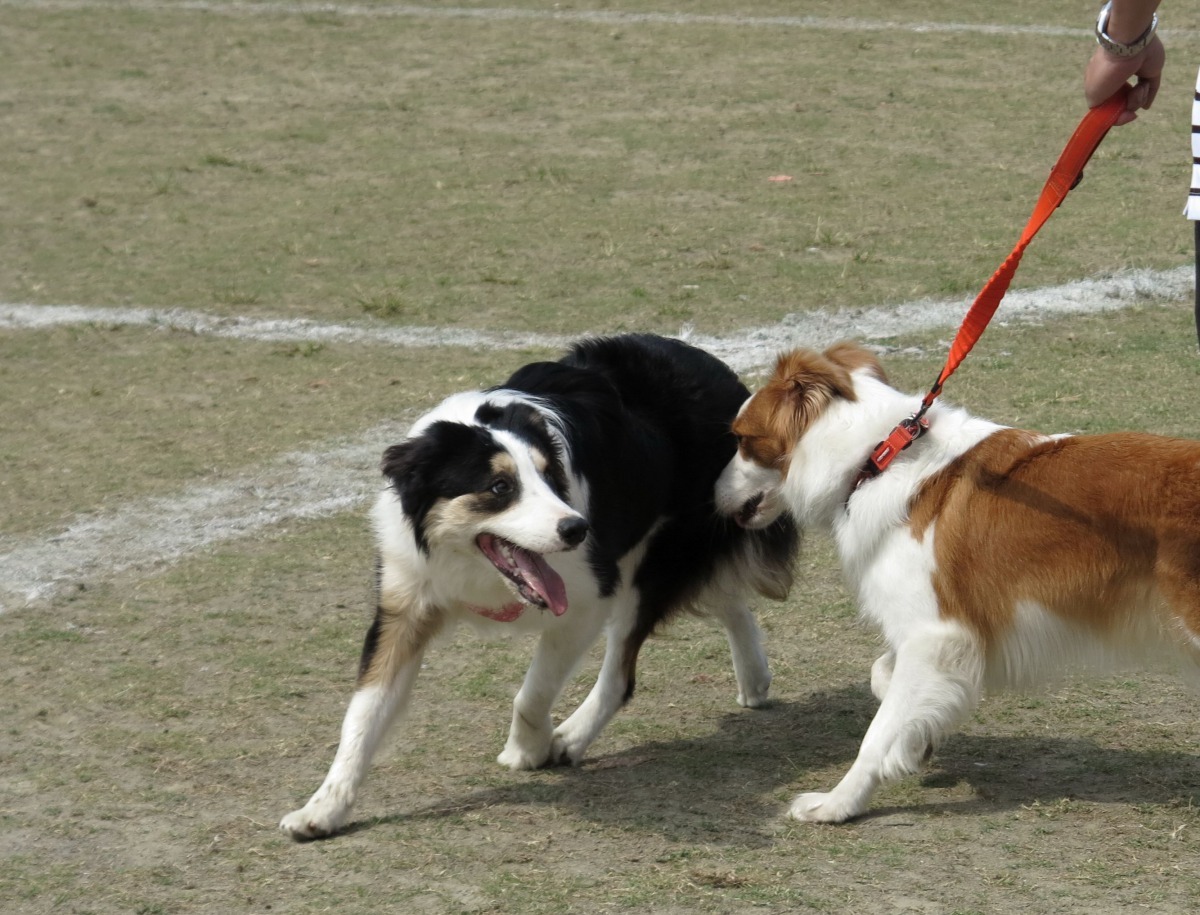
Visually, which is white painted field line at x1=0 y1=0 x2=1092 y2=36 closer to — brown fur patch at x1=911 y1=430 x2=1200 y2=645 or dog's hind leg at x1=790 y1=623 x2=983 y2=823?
brown fur patch at x1=911 y1=430 x2=1200 y2=645

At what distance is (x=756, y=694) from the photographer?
5031 mm

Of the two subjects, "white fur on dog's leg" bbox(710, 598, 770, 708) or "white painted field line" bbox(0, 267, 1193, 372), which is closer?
"white fur on dog's leg" bbox(710, 598, 770, 708)

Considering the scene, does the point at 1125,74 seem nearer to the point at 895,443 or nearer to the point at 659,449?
A: the point at 895,443

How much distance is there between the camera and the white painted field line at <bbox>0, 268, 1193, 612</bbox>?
6090 mm

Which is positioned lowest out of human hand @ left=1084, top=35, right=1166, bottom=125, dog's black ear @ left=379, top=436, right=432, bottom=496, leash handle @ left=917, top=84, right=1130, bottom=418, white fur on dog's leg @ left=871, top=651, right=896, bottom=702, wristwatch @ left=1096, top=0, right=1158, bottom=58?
white fur on dog's leg @ left=871, top=651, right=896, bottom=702

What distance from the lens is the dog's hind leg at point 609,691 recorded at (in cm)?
464

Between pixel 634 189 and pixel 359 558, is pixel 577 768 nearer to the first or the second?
pixel 359 558

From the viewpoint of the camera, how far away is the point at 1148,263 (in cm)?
938

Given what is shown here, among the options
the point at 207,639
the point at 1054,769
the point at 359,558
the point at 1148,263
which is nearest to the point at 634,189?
the point at 1148,263

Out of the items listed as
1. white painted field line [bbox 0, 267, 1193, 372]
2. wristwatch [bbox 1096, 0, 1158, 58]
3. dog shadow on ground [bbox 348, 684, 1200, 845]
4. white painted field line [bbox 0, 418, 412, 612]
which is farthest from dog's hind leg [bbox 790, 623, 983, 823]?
white painted field line [bbox 0, 267, 1193, 372]

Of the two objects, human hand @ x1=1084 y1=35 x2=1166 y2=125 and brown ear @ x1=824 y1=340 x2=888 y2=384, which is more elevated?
human hand @ x1=1084 y1=35 x2=1166 y2=125

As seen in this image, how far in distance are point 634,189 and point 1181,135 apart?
420cm

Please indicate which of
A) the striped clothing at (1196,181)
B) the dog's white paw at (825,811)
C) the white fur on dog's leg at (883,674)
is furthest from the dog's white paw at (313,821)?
the striped clothing at (1196,181)

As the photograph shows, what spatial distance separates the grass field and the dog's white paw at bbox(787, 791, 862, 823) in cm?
7
